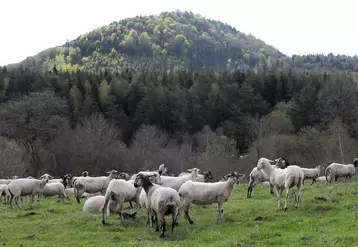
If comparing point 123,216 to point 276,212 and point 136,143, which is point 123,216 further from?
point 136,143

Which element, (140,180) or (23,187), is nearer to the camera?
(140,180)

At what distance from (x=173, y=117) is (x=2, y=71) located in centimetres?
4214

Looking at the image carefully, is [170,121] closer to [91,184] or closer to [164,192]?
[91,184]

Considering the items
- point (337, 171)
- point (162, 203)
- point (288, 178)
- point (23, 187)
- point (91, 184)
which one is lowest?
point (337, 171)

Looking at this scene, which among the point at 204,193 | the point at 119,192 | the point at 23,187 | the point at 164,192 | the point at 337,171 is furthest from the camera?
the point at 337,171

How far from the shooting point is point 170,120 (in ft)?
298

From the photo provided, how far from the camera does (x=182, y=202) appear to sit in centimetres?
1927

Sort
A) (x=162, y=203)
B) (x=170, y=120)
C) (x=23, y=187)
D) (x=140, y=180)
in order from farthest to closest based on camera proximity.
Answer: (x=170, y=120) → (x=23, y=187) → (x=140, y=180) → (x=162, y=203)

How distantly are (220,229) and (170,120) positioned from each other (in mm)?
74066

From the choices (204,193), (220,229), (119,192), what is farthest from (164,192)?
(119,192)

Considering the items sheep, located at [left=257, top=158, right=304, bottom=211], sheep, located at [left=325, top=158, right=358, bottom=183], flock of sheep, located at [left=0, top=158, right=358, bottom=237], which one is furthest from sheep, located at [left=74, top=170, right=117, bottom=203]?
sheep, located at [left=325, top=158, right=358, bottom=183]

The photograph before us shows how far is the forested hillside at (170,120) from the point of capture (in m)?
63.0

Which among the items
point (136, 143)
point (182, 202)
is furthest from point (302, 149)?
point (182, 202)

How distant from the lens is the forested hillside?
63.0m
